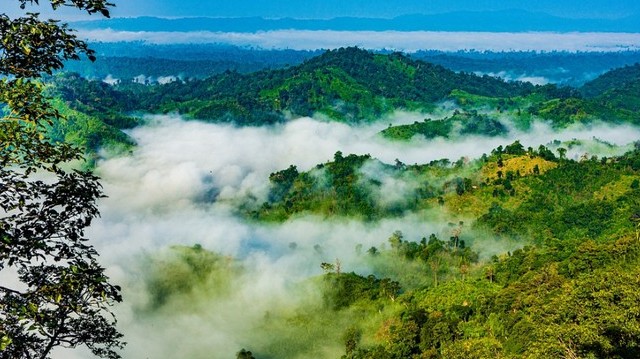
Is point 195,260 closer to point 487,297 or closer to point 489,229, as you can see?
point 489,229

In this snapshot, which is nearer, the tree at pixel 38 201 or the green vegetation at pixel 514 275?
the tree at pixel 38 201

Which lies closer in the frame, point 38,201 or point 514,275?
point 38,201

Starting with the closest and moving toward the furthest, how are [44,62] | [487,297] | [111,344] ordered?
1. [44,62]
2. [111,344]
3. [487,297]

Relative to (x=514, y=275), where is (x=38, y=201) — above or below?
above

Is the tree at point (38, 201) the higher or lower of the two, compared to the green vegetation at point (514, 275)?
higher

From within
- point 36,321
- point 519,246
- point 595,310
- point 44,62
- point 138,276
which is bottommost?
point 138,276

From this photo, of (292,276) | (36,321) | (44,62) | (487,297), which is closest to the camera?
(36,321)

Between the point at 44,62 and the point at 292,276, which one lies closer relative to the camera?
Answer: the point at 44,62

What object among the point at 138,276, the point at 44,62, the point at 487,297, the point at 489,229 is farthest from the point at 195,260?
the point at 44,62
